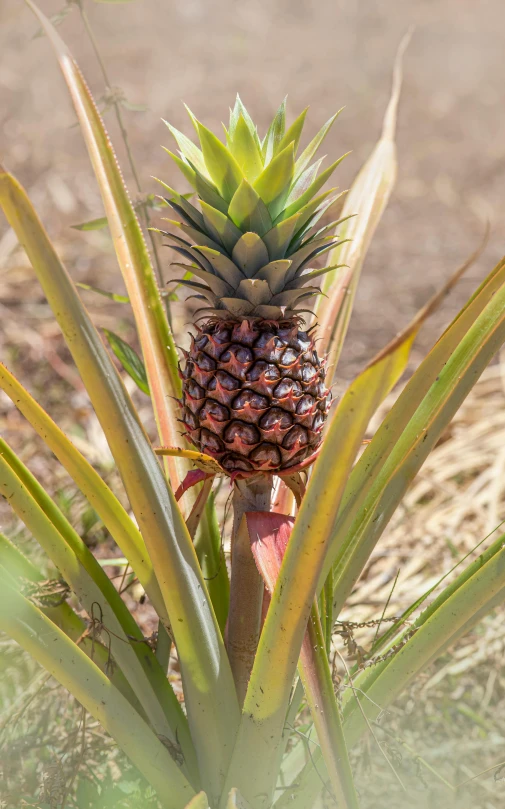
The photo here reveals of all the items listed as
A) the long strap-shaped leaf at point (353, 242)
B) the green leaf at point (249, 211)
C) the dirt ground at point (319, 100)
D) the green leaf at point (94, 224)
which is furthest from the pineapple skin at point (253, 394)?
the dirt ground at point (319, 100)

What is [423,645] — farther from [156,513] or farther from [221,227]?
[221,227]

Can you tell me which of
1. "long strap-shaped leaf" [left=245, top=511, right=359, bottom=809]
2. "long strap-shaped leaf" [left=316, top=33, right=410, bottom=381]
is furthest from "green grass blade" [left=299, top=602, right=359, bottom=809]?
"long strap-shaped leaf" [left=316, top=33, right=410, bottom=381]

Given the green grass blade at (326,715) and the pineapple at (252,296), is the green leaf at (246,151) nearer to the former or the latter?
the pineapple at (252,296)

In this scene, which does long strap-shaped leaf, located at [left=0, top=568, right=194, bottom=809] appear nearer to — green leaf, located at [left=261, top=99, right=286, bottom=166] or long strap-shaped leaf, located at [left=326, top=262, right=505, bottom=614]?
long strap-shaped leaf, located at [left=326, top=262, right=505, bottom=614]

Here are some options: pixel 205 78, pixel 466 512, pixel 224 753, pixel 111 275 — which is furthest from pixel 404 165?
pixel 224 753

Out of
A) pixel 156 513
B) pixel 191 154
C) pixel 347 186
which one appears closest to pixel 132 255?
pixel 191 154

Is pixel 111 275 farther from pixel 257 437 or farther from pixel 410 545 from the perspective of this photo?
pixel 257 437
